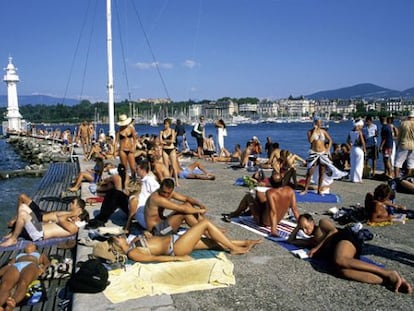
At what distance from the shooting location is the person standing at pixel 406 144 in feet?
37.0

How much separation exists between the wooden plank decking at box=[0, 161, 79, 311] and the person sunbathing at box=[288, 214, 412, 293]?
3.45 m

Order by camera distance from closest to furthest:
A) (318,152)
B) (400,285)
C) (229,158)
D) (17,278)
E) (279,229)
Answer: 1. (400,285)
2. (17,278)
3. (279,229)
4. (318,152)
5. (229,158)

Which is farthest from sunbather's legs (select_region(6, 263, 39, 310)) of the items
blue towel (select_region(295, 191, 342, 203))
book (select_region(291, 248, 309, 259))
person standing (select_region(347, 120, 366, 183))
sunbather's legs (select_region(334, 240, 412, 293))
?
person standing (select_region(347, 120, 366, 183))

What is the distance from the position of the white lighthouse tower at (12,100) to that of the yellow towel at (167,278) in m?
60.6

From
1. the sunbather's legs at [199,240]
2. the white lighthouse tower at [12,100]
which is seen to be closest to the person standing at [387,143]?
the sunbather's legs at [199,240]

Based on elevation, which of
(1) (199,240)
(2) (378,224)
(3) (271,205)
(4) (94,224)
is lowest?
(4) (94,224)

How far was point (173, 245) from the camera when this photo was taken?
18.1 ft

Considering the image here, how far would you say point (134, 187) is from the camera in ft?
33.7

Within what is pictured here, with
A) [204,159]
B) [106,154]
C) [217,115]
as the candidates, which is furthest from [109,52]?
[217,115]

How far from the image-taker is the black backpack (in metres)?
4.70

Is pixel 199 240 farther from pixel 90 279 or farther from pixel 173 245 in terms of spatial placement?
pixel 90 279

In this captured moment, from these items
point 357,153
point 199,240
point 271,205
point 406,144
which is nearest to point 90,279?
point 199,240

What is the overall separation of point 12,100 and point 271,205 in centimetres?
6036

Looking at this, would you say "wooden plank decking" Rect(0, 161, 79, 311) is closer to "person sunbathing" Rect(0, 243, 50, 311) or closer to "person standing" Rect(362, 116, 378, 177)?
"person sunbathing" Rect(0, 243, 50, 311)
